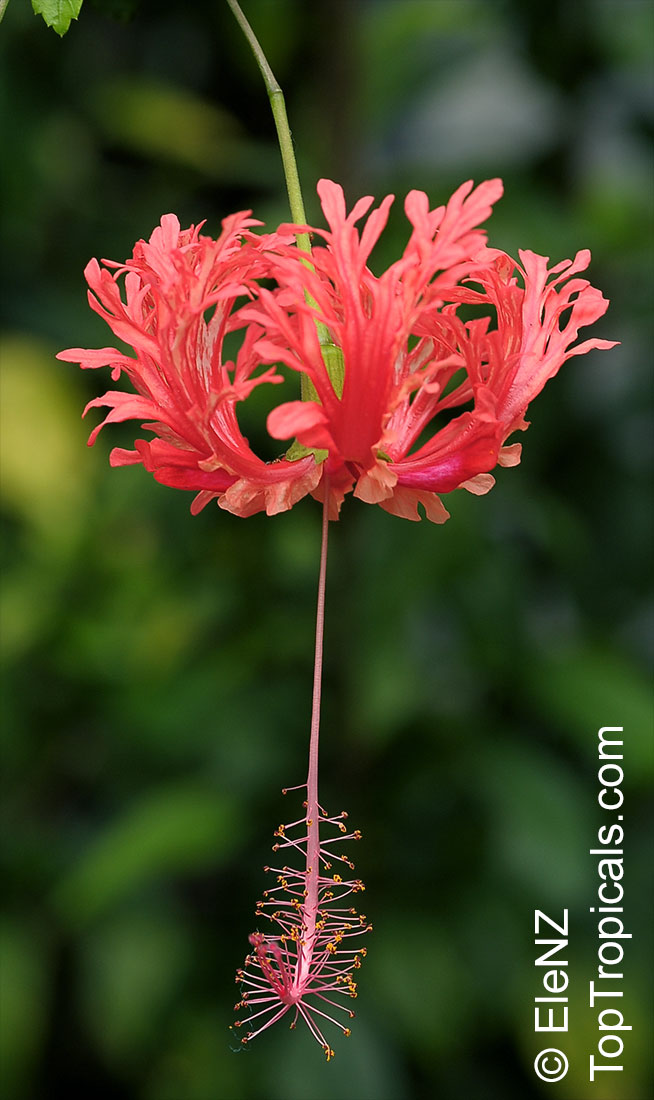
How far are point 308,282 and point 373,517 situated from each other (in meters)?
1.33

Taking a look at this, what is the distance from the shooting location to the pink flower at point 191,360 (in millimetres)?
746

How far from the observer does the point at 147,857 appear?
6.31ft

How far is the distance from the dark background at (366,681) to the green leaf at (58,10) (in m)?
1.22

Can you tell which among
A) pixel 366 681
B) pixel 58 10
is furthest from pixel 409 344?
pixel 366 681

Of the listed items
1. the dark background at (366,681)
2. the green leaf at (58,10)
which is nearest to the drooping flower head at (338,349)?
the green leaf at (58,10)

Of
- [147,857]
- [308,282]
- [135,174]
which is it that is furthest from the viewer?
[135,174]

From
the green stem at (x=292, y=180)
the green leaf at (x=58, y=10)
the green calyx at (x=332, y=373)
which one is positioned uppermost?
the green leaf at (x=58, y=10)

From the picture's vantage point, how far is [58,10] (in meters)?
0.78

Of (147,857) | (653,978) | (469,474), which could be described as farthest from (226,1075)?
(469,474)

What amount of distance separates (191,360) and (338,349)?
9cm

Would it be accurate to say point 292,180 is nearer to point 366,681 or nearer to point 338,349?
point 338,349

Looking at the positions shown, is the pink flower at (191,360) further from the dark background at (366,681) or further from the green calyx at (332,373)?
the dark background at (366,681)

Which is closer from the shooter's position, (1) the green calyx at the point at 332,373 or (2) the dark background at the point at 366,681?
(1) the green calyx at the point at 332,373

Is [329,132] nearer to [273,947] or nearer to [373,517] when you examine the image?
[373,517]
